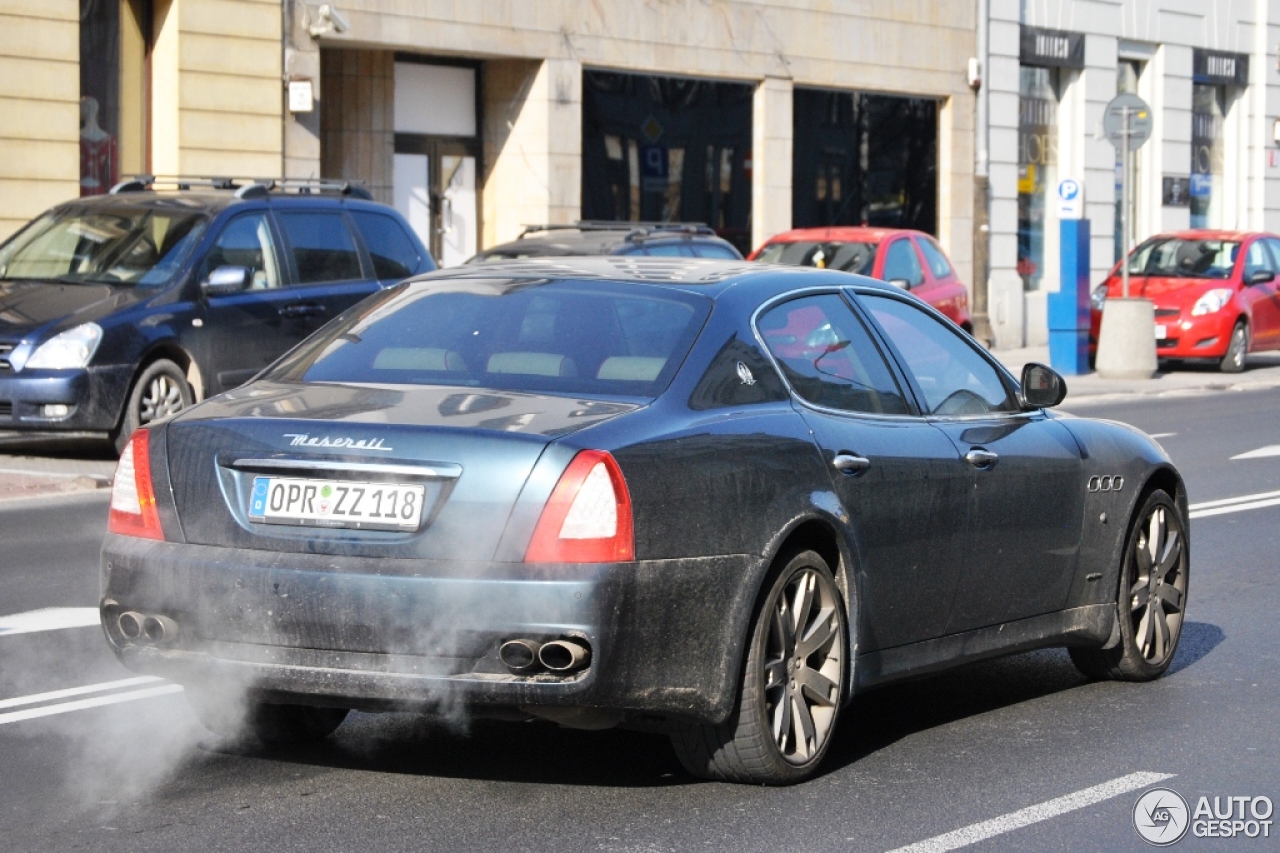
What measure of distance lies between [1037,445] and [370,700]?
268 centimetres

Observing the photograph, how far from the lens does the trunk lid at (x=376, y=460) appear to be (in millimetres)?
5273

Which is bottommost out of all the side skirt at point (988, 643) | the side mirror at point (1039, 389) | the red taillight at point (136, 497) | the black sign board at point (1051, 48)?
the side skirt at point (988, 643)

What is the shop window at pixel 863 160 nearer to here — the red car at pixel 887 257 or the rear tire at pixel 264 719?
the red car at pixel 887 257

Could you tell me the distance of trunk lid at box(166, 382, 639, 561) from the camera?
527 cm

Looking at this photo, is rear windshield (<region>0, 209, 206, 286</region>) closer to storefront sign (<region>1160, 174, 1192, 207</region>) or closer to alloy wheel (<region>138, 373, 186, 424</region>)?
alloy wheel (<region>138, 373, 186, 424</region>)

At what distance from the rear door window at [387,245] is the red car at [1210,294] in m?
12.4

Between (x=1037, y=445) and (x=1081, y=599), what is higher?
(x=1037, y=445)

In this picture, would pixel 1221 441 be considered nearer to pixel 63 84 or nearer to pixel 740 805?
pixel 63 84

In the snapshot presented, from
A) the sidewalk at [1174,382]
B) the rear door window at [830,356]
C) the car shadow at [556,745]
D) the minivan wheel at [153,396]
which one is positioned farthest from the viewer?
the sidewalk at [1174,382]

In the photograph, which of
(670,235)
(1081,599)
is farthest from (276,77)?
(1081,599)

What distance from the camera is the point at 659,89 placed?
28344 mm

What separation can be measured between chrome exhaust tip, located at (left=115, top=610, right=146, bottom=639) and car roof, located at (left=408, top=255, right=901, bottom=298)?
1.55 metres

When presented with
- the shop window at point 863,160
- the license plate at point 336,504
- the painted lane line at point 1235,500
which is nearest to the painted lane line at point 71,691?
the license plate at point 336,504

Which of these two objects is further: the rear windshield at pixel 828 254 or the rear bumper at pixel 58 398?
the rear windshield at pixel 828 254
